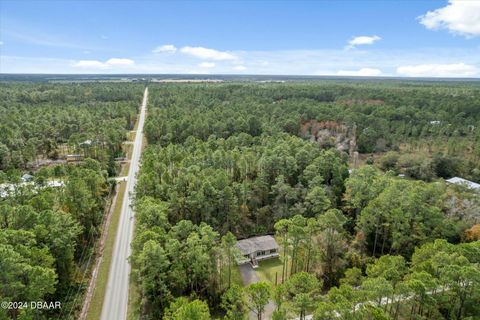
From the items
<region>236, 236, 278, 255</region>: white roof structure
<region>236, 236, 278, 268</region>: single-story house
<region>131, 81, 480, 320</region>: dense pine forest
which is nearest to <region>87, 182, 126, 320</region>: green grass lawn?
<region>131, 81, 480, 320</region>: dense pine forest

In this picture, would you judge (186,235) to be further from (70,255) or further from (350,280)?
(350,280)

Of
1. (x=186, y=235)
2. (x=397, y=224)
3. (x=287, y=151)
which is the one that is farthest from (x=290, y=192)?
(x=186, y=235)

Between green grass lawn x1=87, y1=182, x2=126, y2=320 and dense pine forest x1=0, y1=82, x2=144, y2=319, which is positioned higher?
dense pine forest x1=0, y1=82, x2=144, y2=319

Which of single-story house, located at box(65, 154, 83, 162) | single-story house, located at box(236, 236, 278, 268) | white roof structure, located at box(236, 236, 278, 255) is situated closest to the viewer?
single-story house, located at box(236, 236, 278, 268)

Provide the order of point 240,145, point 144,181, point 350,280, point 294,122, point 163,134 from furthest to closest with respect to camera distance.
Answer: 1. point 294,122
2. point 163,134
3. point 240,145
4. point 144,181
5. point 350,280

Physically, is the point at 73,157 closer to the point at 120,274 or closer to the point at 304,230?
the point at 120,274

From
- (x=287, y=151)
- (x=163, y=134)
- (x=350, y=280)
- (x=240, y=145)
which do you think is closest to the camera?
(x=350, y=280)

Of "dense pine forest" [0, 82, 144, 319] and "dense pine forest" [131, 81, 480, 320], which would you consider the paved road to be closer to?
"dense pine forest" [131, 81, 480, 320]

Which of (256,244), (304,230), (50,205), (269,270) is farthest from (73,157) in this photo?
(304,230)
